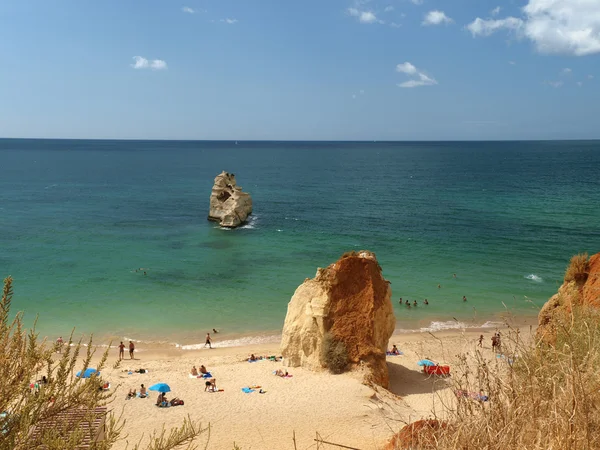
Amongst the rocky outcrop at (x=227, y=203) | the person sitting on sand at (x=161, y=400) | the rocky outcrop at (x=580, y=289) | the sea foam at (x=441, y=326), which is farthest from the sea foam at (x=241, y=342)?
the rocky outcrop at (x=227, y=203)

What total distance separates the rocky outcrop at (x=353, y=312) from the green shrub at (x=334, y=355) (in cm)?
10

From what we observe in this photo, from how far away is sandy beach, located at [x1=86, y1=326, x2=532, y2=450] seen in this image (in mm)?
15297

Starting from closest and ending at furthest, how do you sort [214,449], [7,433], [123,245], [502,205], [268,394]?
[7,433], [214,449], [268,394], [123,245], [502,205]

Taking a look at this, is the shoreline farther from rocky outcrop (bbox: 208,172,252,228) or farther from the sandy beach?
rocky outcrop (bbox: 208,172,252,228)

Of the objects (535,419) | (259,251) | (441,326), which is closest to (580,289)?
(441,326)

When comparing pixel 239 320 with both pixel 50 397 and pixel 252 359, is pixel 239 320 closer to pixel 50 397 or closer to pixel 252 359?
pixel 252 359

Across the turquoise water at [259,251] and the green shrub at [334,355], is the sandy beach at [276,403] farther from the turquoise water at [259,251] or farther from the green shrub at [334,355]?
the turquoise water at [259,251]

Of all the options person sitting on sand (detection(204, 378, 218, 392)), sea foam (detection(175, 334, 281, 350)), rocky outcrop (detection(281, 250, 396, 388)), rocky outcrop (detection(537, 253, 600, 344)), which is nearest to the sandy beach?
person sitting on sand (detection(204, 378, 218, 392))

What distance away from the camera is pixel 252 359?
2320 cm

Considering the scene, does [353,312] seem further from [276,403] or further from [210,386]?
[210,386]

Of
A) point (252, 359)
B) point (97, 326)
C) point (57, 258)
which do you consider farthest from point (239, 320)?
point (57, 258)

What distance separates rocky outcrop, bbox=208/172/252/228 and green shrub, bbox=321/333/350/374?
3381 cm

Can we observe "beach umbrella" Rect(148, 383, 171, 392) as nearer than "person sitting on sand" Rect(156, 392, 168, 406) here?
No

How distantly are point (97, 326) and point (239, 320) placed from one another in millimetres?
8201
